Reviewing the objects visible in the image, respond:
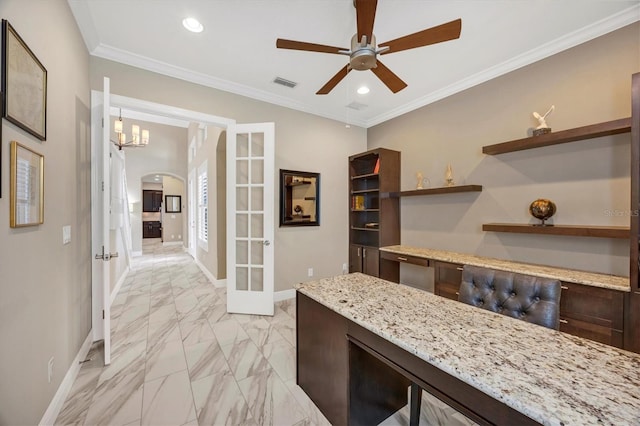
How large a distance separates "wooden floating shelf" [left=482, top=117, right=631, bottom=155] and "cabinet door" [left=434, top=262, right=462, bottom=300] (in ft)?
4.45

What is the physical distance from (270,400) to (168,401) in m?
0.73

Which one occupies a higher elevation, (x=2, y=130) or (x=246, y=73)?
(x=246, y=73)

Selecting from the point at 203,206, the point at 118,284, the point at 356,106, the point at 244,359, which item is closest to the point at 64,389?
the point at 244,359

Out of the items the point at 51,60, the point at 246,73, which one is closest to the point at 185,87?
the point at 246,73

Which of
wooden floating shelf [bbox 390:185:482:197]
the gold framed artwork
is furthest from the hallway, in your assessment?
wooden floating shelf [bbox 390:185:482:197]

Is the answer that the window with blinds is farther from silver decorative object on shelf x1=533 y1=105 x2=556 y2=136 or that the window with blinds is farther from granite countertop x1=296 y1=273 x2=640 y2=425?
silver decorative object on shelf x1=533 y1=105 x2=556 y2=136

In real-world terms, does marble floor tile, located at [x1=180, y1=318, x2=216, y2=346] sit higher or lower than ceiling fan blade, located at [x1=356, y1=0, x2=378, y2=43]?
lower

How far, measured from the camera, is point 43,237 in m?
1.55

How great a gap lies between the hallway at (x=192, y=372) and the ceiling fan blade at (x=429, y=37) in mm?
2600

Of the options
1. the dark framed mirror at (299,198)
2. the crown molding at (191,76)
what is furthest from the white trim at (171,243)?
the crown molding at (191,76)

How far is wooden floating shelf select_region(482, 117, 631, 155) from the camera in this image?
2.05 meters

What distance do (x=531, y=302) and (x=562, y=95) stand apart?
2.35 m

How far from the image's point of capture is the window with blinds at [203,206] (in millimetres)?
5316

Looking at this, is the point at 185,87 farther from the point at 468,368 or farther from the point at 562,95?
the point at 562,95
